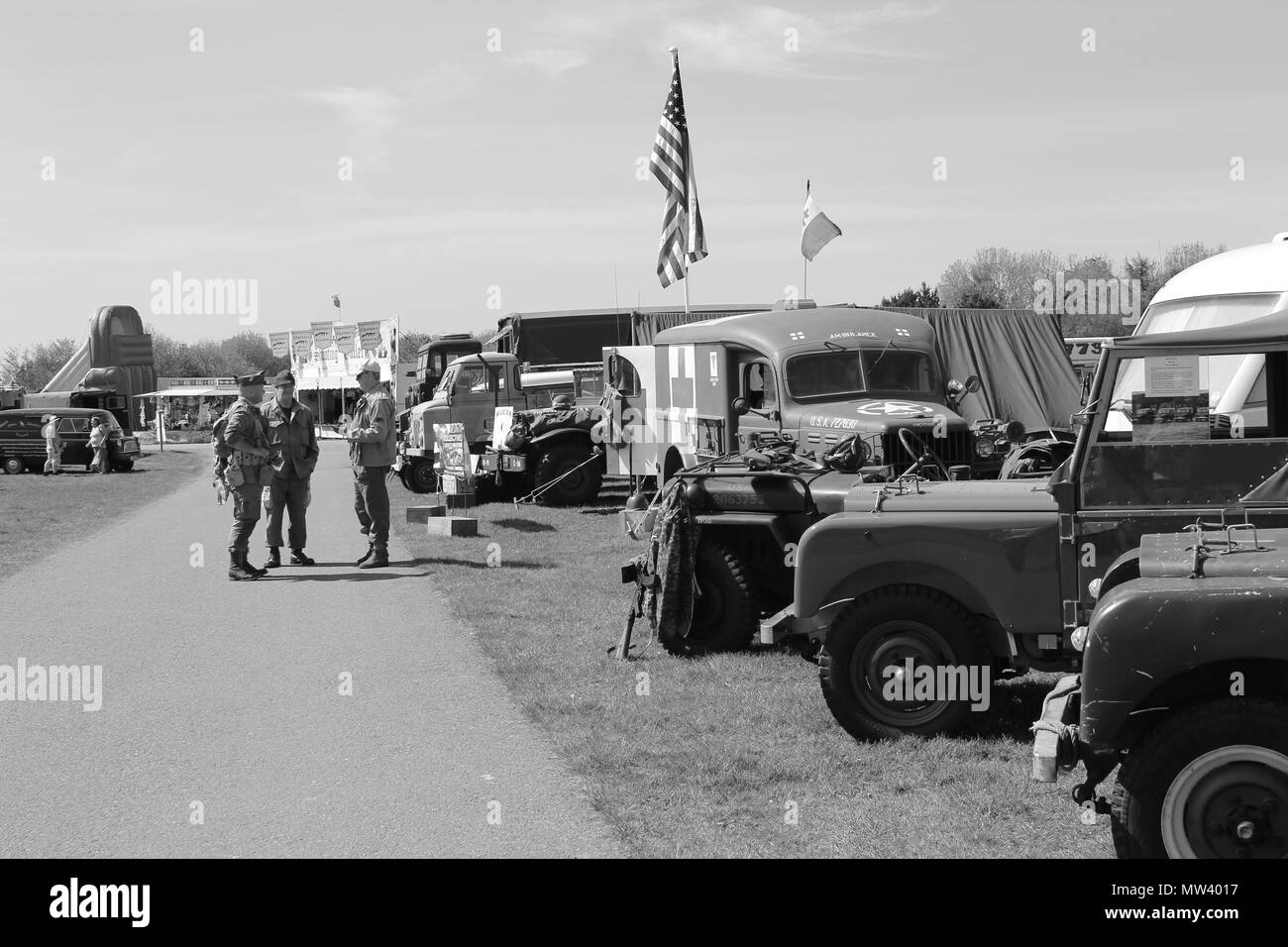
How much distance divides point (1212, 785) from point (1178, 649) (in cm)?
42

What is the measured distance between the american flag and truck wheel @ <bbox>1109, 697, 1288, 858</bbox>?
694 inches

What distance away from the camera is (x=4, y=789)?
5930 millimetres

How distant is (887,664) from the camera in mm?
6367

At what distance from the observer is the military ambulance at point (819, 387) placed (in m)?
12.0

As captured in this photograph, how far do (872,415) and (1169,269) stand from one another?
45244 millimetres

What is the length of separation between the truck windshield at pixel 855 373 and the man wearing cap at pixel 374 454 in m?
4.00

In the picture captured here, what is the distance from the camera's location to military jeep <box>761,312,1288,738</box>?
18.4ft

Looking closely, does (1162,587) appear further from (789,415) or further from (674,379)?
(674,379)
